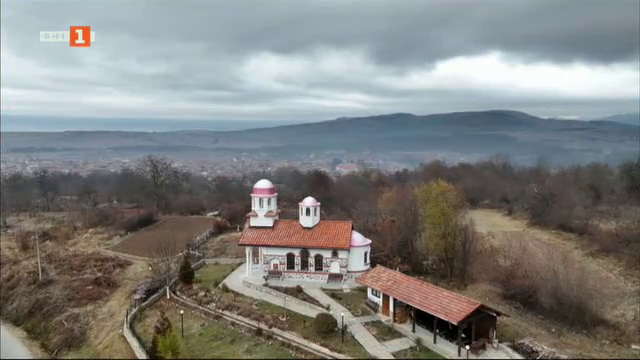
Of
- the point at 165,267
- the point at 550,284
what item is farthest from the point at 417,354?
the point at 165,267

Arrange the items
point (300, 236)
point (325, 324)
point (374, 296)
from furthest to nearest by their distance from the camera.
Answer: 1. point (300, 236)
2. point (374, 296)
3. point (325, 324)

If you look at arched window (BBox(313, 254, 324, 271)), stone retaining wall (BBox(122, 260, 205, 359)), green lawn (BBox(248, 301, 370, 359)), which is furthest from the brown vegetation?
arched window (BBox(313, 254, 324, 271))

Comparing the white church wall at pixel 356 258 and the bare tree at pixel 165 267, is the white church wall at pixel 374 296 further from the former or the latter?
the bare tree at pixel 165 267

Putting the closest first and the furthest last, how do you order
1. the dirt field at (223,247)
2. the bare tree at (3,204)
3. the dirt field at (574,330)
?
1. the dirt field at (574,330)
2. the dirt field at (223,247)
3. the bare tree at (3,204)

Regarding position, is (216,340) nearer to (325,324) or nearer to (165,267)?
(325,324)

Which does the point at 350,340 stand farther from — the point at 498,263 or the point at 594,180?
the point at 594,180

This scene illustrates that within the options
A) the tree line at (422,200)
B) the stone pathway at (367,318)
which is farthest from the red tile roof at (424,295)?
the tree line at (422,200)
